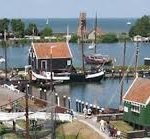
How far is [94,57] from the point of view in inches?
4456

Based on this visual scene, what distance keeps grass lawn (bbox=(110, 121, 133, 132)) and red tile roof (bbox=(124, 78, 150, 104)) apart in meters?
1.92

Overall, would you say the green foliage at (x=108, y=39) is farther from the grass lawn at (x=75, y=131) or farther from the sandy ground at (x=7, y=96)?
the grass lawn at (x=75, y=131)

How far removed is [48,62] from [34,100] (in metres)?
27.6

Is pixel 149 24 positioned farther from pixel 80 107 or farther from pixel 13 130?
pixel 13 130

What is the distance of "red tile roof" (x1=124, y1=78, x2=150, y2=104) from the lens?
149ft

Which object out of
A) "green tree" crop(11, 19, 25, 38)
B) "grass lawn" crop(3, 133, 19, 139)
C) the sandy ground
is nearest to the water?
the sandy ground

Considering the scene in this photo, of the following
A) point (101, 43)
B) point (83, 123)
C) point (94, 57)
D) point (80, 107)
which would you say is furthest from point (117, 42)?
point (83, 123)

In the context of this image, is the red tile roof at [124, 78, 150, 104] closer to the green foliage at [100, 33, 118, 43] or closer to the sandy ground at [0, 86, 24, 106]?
the sandy ground at [0, 86, 24, 106]

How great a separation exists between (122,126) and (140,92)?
2843mm

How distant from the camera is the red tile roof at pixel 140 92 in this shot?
45.5 metres

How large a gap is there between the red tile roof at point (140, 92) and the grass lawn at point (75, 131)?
4.10 m

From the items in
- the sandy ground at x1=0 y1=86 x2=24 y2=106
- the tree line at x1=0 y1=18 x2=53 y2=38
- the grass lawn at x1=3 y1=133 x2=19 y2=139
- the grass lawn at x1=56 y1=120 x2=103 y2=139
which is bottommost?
the tree line at x1=0 y1=18 x2=53 y2=38

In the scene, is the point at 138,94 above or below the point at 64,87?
above

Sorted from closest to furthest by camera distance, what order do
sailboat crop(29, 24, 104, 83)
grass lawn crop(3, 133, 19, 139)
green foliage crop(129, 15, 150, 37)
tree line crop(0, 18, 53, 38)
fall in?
grass lawn crop(3, 133, 19, 139), sailboat crop(29, 24, 104, 83), tree line crop(0, 18, 53, 38), green foliage crop(129, 15, 150, 37)
